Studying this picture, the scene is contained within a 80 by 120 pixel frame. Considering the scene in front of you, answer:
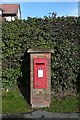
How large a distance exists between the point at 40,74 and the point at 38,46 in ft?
4.79

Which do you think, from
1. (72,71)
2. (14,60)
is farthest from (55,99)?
(14,60)

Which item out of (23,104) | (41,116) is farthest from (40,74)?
(41,116)

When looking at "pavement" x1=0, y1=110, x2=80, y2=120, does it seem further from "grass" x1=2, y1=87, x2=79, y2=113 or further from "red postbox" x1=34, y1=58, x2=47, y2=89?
"red postbox" x1=34, y1=58, x2=47, y2=89

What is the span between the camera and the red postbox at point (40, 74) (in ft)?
29.5

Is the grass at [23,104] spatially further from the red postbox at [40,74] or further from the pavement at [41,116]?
the red postbox at [40,74]

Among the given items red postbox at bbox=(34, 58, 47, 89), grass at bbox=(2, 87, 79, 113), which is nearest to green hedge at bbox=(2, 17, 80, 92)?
grass at bbox=(2, 87, 79, 113)

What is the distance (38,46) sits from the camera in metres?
10.2

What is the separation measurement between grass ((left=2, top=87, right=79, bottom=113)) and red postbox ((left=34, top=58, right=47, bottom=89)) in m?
0.68

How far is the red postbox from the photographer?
29.5 feet

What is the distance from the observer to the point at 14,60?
1023 centimetres

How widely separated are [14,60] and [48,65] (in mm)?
1528

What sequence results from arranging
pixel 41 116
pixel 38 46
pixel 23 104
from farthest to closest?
pixel 38 46
pixel 23 104
pixel 41 116

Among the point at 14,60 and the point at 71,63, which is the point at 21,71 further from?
the point at 71,63

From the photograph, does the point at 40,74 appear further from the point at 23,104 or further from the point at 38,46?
the point at 38,46
